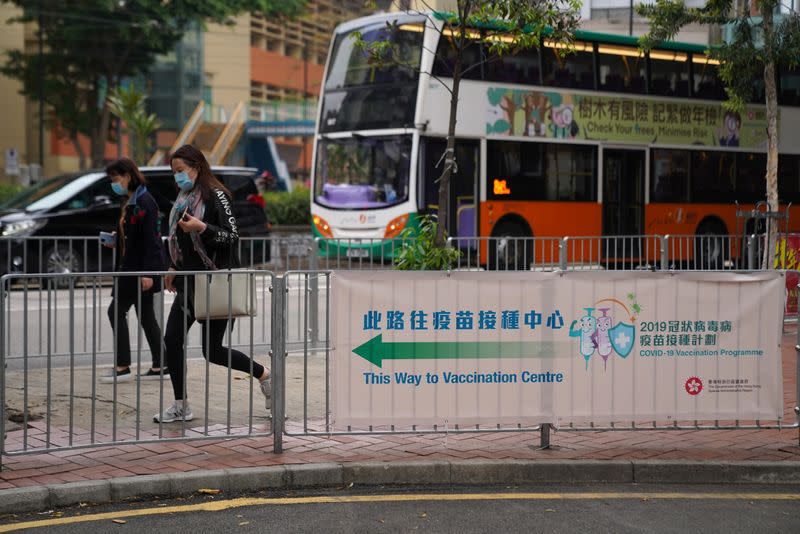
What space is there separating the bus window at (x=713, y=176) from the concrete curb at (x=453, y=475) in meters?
15.3

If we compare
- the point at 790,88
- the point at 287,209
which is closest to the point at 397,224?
the point at 790,88

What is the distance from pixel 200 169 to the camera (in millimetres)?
7082

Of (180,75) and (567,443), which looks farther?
(180,75)

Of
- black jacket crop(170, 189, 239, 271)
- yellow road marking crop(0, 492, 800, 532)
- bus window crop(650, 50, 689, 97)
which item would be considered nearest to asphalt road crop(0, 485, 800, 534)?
yellow road marking crop(0, 492, 800, 532)

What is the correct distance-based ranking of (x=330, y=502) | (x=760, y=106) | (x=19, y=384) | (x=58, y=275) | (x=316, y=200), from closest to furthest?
(x=330, y=502) → (x=58, y=275) → (x=19, y=384) → (x=316, y=200) → (x=760, y=106)

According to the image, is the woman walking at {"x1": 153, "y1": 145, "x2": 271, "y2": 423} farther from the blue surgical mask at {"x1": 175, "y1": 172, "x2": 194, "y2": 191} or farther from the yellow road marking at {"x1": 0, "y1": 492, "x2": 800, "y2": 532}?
Result: the yellow road marking at {"x1": 0, "y1": 492, "x2": 800, "y2": 532}

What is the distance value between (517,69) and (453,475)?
13106mm

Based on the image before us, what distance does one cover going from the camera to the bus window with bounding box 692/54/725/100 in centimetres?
2025

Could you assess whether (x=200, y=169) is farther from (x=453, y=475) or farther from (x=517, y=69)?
(x=517, y=69)

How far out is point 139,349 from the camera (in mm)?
6125

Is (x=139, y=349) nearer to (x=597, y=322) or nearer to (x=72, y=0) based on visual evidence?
(x=597, y=322)

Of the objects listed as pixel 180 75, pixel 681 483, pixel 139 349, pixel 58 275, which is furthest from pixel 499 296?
pixel 180 75

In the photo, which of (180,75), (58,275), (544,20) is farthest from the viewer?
(180,75)

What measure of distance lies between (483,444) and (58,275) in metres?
2.70
